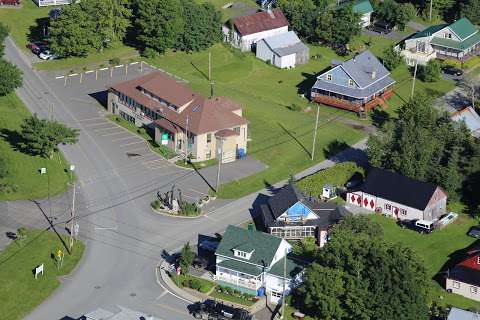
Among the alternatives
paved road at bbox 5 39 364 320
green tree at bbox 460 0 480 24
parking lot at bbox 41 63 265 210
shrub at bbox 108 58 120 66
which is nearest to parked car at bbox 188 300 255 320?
paved road at bbox 5 39 364 320

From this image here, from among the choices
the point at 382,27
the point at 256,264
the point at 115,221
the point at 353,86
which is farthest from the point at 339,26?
the point at 256,264

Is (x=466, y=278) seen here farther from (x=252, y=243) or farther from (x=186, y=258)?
(x=186, y=258)

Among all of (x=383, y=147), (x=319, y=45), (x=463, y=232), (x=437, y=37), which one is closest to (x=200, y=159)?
(x=383, y=147)

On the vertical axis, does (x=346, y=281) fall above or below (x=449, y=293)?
above

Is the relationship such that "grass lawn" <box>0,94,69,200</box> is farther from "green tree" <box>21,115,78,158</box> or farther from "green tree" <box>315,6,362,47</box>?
"green tree" <box>315,6,362,47</box>

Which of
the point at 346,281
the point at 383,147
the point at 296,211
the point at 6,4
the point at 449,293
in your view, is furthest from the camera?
the point at 6,4

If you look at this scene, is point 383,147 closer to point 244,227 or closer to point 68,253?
point 244,227
